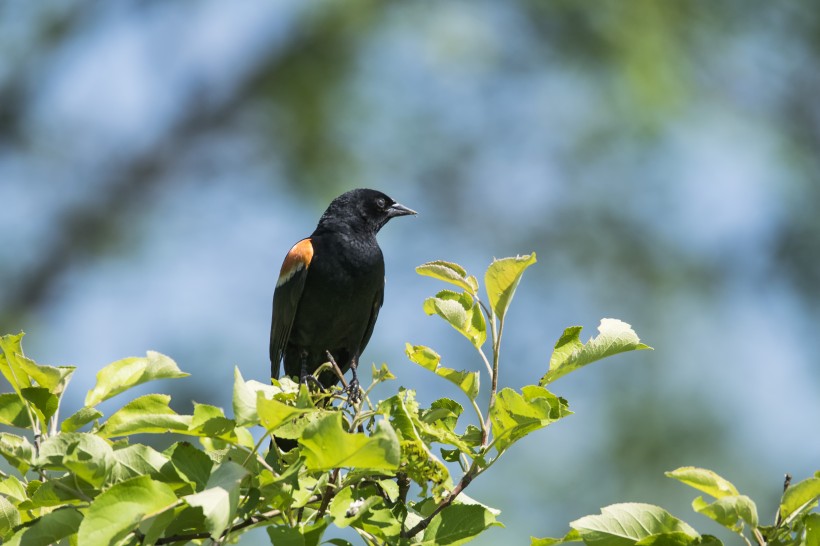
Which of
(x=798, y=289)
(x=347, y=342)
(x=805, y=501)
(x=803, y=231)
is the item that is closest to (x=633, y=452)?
(x=798, y=289)

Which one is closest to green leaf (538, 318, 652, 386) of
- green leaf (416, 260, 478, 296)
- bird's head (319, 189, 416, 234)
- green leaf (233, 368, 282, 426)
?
green leaf (416, 260, 478, 296)

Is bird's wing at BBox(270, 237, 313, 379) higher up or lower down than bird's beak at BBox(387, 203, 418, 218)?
lower down

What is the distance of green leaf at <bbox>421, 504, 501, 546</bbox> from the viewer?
5.53 feet

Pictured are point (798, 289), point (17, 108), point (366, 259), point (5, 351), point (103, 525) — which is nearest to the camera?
point (103, 525)

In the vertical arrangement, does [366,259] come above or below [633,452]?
below

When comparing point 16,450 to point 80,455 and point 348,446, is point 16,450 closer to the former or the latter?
point 80,455

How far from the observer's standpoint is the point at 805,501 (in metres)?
1.57

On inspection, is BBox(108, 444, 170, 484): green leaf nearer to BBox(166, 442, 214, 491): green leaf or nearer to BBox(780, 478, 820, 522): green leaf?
BBox(166, 442, 214, 491): green leaf

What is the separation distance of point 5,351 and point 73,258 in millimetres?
12321

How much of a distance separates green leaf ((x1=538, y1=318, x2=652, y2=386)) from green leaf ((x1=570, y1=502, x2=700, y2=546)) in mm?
281

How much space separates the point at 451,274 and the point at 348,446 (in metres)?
0.55

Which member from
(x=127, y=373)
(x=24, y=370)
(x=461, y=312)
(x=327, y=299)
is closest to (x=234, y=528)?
(x=127, y=373)

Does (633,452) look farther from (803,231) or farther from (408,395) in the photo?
(408,395)

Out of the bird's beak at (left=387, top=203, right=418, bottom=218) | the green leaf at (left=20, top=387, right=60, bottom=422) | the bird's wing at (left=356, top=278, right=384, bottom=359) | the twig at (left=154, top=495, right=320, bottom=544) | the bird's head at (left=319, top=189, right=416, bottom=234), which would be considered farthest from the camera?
the bird's beak at (left=387, top=203, right=418, bottom=218)
